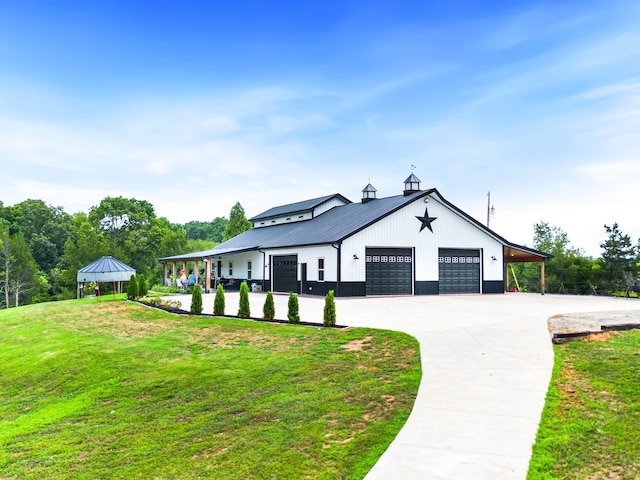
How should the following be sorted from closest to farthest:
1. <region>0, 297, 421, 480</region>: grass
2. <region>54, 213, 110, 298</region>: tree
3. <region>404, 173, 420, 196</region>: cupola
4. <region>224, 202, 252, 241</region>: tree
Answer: <region>0, 297, 421, 480</region>: grass, <region>404, 173, 420, 196</region>: cupola, <region>54, 213, 110, 298</region>: tree, <region>224, 202, 252, 241</region>: tree

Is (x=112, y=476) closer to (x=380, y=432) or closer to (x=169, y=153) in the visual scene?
(x=380, y=432)

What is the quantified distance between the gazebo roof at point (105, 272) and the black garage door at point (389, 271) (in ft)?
43.8

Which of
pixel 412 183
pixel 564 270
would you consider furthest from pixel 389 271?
pixel 564 270

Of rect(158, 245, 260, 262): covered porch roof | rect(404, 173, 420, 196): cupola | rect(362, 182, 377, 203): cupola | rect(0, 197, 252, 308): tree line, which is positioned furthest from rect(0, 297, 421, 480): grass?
rect(0, 197, 252, 308): tree line

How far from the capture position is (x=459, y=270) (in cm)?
2538

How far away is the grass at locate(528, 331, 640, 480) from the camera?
432 centimetres

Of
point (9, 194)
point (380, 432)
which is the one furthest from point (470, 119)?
point (9, 194)

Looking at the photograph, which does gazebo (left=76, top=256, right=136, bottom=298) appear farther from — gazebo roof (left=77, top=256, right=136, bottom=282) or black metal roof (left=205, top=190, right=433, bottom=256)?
black metal roof (left=205, top=190, right=433, bottom=256)

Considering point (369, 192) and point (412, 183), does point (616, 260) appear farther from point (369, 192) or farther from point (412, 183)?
point (369, 192)

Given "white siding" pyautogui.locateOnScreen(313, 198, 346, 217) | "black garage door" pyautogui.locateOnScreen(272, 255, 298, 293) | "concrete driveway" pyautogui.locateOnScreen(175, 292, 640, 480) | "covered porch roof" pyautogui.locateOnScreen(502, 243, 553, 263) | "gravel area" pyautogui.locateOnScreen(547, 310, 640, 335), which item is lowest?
"concrete driveway" pyautogui.locateOnScreen(175, 292, 640, 480)

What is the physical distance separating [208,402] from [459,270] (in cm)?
2051

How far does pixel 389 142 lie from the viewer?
2566cm

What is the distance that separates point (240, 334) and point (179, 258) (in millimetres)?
23365

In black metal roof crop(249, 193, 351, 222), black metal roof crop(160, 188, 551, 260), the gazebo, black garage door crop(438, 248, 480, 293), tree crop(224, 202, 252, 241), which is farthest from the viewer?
tree crop(224, 202, 252, 241)
